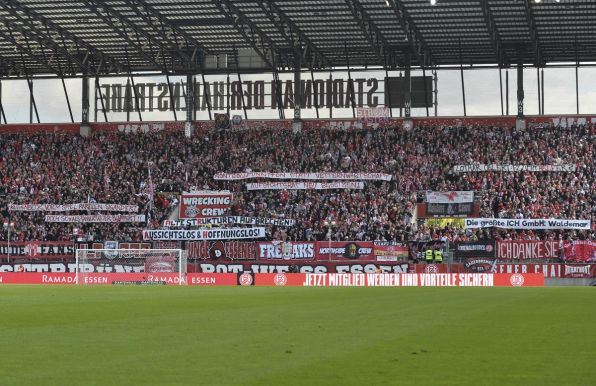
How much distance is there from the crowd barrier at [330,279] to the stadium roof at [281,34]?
602 inches

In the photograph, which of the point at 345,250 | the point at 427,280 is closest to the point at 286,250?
the point at 345,250

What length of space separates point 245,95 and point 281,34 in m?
10.3

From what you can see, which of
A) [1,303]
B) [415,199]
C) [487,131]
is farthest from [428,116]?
[1,303]

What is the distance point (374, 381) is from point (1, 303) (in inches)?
719

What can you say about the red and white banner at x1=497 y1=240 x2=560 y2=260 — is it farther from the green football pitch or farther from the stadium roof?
the green football pitch

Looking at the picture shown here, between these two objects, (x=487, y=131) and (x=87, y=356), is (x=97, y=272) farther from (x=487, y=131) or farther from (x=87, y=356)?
(x=87, y=356)

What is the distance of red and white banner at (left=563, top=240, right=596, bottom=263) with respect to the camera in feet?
181

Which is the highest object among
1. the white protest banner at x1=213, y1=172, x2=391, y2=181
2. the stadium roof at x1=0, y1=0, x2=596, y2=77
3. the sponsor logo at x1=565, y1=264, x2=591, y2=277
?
the stadium roof at x1=0, y1=0, x2=596, y2=77

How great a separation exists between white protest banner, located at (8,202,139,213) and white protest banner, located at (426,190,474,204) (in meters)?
18.5

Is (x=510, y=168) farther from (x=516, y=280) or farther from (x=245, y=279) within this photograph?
(x=245, y=279)

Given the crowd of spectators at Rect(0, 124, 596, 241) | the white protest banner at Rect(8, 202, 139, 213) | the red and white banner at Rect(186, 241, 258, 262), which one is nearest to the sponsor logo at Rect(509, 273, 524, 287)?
the crowd of spectators at Rect(0, 124, 596, 241)

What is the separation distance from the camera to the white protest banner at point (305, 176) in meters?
65.2

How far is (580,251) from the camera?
55.2 metres

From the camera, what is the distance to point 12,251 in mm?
62031
